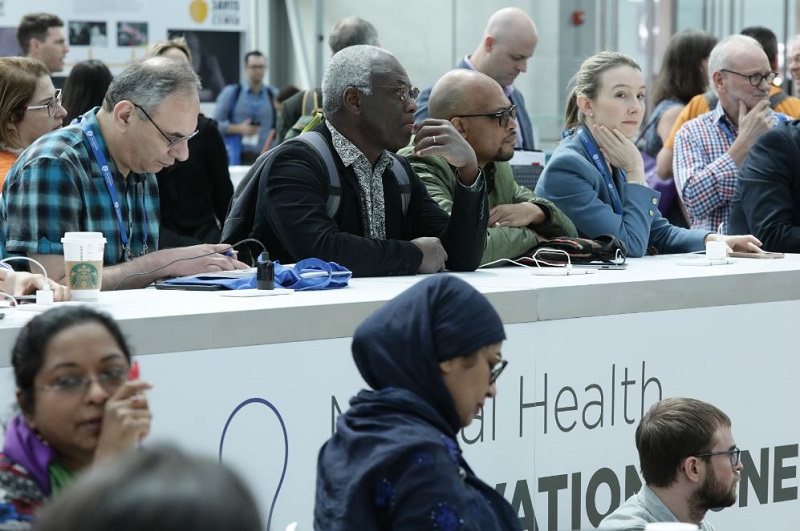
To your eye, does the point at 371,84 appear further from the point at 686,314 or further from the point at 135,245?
the point at 686,314

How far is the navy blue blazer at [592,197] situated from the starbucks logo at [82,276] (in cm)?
207

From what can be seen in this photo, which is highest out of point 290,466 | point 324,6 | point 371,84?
point 324,6

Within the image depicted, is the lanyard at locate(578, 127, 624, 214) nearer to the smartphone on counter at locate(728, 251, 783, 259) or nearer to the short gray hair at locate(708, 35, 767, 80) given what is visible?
the smartphone on counter at locate(728, 251, 783, 259)

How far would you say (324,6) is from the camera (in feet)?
46.5

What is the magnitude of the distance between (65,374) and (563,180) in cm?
297

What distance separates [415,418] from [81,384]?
0.55 meters

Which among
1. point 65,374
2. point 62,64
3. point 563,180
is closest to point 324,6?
point 62,64

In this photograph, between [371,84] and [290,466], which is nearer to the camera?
[290,466]

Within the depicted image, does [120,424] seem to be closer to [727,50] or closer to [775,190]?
[775,190]

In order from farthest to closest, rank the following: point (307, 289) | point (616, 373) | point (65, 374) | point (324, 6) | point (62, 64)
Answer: point (324, 6), point (62, 64), point (616, 373), point (307, 289), point (65, 374)

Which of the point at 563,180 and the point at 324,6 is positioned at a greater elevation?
the point at 324,6

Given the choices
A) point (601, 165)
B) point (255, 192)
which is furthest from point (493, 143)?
point (255, 192)

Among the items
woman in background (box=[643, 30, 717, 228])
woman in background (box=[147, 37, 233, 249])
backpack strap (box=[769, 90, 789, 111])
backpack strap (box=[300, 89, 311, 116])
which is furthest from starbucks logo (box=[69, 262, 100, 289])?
backpack strap (box=[769, 90, 789, 111])

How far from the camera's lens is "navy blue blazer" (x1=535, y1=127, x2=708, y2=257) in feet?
15.4
